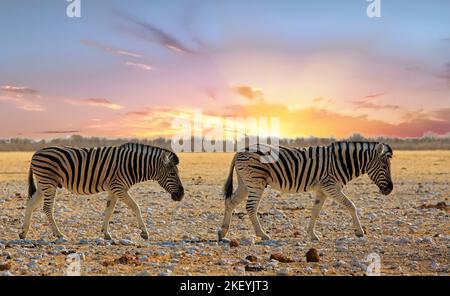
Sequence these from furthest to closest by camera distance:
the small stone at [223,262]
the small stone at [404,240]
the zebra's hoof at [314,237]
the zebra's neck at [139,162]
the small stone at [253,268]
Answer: the zebra's neck at [139,162] → the zebra's hoof at [314,237] → the small stone at [404,240] → the small stone at [223,262] → the small stone at [253,268]

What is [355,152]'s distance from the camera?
12875 mm

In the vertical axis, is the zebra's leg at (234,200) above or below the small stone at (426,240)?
above

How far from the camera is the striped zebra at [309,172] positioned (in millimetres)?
12000

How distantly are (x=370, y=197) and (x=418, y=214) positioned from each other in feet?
16.3

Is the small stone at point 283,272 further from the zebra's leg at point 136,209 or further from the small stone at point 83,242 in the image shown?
the small stone at point 83,242

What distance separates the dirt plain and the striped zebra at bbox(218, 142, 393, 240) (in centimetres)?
67

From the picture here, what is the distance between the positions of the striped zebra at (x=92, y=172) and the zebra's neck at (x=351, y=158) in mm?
3615

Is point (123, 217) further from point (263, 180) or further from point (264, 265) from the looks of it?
point (264, 265)

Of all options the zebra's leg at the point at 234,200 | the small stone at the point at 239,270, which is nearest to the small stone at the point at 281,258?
the small stone at the point at 239,270

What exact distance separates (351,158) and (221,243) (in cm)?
364

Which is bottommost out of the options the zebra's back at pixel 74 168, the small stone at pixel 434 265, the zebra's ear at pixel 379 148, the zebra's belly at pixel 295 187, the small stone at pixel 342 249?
the small stone at pixel 434 265

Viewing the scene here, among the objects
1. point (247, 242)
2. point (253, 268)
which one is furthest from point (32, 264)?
point (247, 242)

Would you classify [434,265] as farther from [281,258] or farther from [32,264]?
[32,264]
